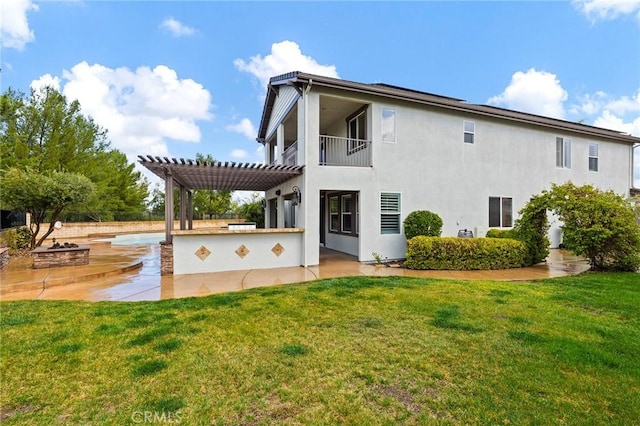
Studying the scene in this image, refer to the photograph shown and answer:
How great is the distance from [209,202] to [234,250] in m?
23.3

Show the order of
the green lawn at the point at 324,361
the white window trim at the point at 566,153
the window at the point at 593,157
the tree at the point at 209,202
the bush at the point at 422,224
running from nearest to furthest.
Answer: the green lawn at the point at 324,361
the bush at the point at 422,224
the white window trim at the point at 566,153
the window at the point at 593,157
the tree at the point at 209,202

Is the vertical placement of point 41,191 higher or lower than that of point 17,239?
higher

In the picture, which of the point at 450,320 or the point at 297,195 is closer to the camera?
the point at 450,320

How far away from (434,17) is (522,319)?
1705 cm

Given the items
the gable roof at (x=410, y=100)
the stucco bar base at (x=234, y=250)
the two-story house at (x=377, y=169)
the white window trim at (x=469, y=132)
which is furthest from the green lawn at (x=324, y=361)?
the white window trim at (x=469, y=132)

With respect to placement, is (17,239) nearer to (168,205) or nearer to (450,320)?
(168,205)

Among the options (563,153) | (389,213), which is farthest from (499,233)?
(563,153)

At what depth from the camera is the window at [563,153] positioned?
50.6 feet

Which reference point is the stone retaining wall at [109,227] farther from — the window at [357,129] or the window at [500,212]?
the window at [500,212]

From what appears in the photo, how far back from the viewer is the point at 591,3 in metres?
13.4

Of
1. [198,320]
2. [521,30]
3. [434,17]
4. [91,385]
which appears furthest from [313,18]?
[91,385]

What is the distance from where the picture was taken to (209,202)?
31453 mm

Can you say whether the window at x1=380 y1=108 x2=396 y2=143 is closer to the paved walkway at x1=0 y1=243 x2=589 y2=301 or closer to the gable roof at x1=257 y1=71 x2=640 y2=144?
the gable roof at x1=257 y1=71 x2=640 y2=144

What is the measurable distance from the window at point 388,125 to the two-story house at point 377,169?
0.13 feet
